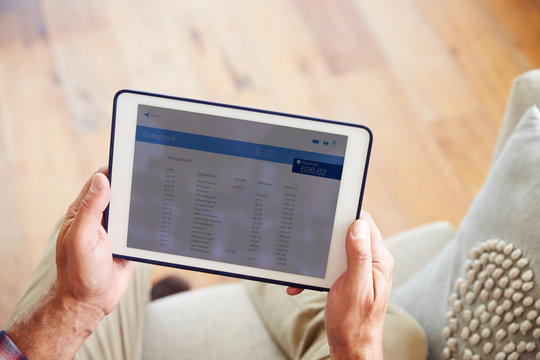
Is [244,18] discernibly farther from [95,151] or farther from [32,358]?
[32,358]

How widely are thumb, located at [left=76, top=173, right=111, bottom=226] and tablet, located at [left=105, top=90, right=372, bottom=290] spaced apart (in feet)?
0.08

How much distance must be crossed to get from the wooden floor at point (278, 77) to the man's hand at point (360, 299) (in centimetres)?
74

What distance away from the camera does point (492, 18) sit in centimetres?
179

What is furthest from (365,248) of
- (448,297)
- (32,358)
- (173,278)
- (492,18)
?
(492,18)

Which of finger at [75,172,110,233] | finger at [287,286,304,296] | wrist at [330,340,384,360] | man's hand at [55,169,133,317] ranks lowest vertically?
wrist at [330,340,384,360]

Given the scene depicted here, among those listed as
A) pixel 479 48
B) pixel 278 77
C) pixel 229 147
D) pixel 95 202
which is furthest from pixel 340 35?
pixel 95 202

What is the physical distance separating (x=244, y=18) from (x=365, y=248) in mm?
1321

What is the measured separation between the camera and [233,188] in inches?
29.3

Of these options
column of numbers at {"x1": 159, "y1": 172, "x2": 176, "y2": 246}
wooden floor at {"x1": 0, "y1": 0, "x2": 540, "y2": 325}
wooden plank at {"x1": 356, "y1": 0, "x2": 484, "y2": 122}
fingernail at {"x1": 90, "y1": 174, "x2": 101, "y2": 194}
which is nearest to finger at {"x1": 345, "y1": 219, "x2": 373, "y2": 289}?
column of numbers at {"x1": 159, "y1": 172, "x2": 176, "y2": 246}

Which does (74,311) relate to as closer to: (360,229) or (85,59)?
(360,229)

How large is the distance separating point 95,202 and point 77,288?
15cm

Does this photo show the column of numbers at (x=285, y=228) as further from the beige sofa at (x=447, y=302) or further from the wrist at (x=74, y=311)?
the wrist at (x=74, y=311)

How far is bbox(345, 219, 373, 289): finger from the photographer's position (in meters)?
0.70

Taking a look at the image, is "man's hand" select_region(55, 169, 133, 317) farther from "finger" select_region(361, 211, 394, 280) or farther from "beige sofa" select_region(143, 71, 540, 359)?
"finger" select_region(361, 211, 394, 280)
